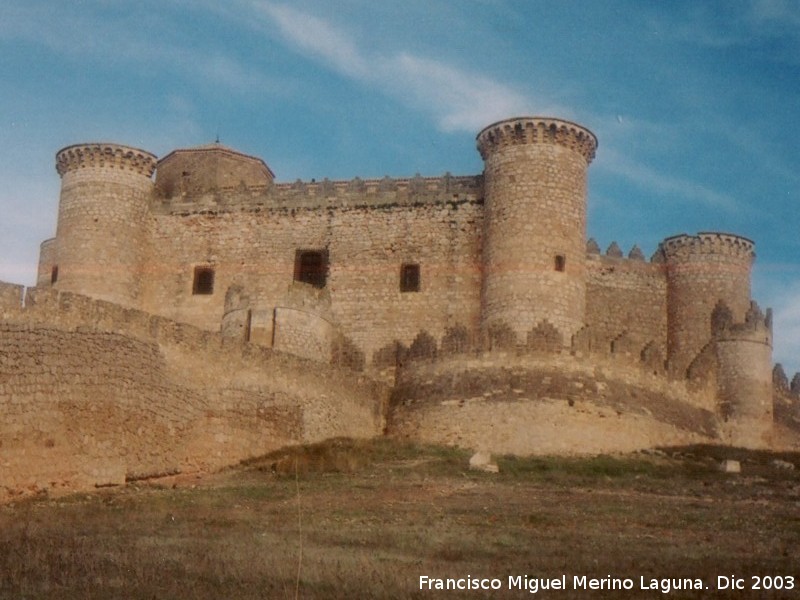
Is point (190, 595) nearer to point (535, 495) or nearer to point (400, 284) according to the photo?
point (535, 495)

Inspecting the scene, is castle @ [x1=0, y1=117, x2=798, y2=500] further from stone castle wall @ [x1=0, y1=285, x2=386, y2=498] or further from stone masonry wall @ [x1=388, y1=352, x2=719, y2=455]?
stone castle wall @ [x1=0, y1=285, x2=386, y2=498]

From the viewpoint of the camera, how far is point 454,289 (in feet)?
105

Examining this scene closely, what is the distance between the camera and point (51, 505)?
18.9 meters

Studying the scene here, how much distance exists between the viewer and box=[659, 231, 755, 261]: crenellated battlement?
3384cm

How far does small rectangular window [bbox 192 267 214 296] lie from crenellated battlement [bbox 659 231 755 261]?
41.9ft

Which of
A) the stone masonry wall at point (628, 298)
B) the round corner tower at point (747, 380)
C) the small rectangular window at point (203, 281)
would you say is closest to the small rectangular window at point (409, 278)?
the stone masonry wall at point (628, 298)

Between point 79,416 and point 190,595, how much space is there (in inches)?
394

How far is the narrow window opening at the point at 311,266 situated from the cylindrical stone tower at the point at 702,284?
959cm

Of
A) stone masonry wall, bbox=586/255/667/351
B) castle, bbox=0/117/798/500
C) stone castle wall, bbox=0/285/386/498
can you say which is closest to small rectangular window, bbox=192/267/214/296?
castle, bbox=0/117/798/500

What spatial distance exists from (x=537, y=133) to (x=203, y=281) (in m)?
10.1

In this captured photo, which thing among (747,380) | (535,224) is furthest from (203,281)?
(747,380)

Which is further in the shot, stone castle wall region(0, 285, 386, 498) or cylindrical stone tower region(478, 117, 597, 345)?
cylindrical stone tower region(478, 117, 597, 345)

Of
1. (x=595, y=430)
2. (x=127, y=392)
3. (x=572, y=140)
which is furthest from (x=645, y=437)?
(x=127, y=392)

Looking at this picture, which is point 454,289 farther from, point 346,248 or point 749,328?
point 749,328
